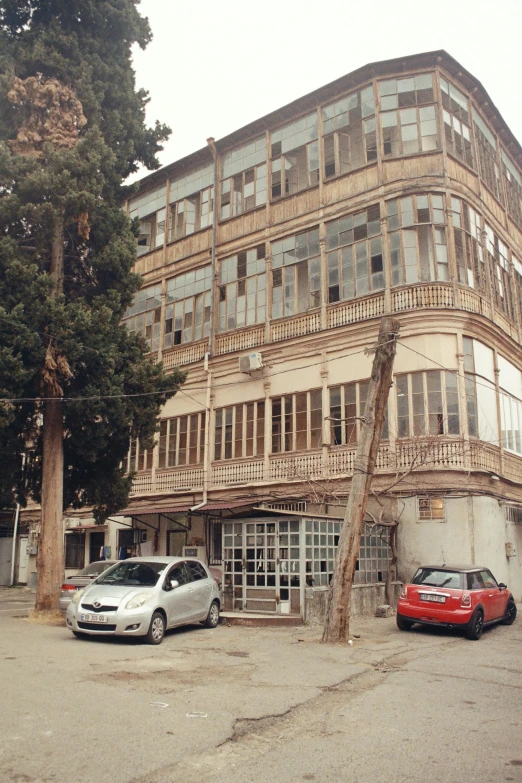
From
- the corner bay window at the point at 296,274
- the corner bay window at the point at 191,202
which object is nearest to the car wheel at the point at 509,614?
the corner bay window at the point at 296,274

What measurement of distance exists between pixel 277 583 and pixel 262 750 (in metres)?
11.4

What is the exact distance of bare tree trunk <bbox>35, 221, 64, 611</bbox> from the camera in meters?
16.6

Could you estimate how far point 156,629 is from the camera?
1256 cm

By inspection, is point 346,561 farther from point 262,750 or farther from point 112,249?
point 112,249

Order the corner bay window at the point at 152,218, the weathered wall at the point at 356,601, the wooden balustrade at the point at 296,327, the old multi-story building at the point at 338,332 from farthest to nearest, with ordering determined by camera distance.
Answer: the corner bay window at the point at 152,218, the wooden balustrade at the point at 296,327, the old multi-story building at the point at 338,332, the weathered wall at the point at 356,601

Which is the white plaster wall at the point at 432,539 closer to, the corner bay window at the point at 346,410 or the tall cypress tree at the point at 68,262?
the corner bay window at the point at 346,410

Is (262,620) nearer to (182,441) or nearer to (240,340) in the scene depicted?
(182,441)

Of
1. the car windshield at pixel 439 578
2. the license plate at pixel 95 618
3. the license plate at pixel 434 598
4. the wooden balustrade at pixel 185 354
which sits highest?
the wooden balustrade at pixel 185 354

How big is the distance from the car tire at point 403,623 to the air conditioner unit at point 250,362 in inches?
457

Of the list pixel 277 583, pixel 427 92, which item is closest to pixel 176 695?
pixel 277 583

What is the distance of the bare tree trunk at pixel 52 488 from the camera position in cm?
1664

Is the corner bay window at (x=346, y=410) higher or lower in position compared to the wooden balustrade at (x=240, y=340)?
lower

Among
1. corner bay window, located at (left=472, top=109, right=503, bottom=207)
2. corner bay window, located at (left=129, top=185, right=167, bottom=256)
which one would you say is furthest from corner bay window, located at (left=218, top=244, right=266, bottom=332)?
corner bay window, located at (left=472, top=109, right=503, bottom=207)

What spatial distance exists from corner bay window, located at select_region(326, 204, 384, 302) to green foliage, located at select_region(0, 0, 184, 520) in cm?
713
